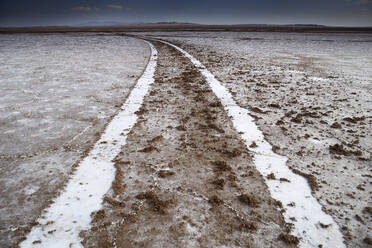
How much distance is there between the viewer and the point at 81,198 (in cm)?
181

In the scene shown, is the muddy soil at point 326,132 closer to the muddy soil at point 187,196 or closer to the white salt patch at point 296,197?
the white salt patch at point 296,197

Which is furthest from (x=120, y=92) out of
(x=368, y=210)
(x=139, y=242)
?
(x=368, y=210)

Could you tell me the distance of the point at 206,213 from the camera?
5.56ft

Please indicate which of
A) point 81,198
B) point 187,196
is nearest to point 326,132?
point 187,196

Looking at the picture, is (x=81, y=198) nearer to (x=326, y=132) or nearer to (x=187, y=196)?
(x=187, y=196)

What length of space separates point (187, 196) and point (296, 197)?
88 centimetres

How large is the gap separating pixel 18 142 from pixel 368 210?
3.39 meters

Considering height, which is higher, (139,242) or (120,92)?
(120,92)

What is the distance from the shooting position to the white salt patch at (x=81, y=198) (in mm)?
1475

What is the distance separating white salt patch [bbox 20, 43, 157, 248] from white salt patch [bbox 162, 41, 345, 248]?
1.42 m

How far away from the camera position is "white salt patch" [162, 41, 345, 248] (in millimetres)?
1521

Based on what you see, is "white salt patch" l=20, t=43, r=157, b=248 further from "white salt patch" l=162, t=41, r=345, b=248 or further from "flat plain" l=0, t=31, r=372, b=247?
"white salt patch" l=162, t=41, r=345, b=248

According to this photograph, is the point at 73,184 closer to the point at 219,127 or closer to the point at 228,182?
the point at 228,182

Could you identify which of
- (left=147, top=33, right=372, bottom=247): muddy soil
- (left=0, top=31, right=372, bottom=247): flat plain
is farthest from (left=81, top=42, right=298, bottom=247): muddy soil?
(left=147, top=33, right=372, bottom=247): muddy soil
